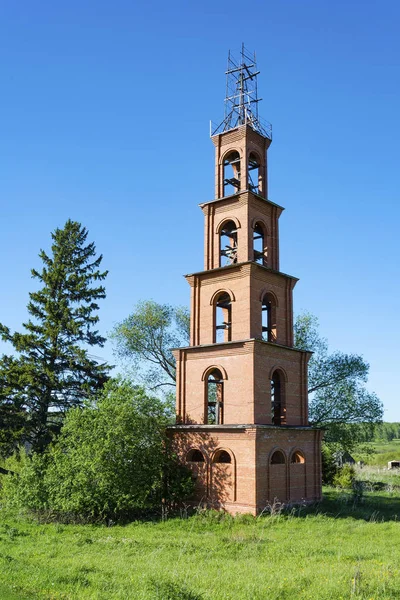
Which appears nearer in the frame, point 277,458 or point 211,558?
point 211,558

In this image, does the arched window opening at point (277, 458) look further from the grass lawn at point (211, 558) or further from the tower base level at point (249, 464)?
the grass lawn at point (211, 558)

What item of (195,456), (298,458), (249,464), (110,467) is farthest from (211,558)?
(298,458)

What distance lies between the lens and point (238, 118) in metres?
24.5

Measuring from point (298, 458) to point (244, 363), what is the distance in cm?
467

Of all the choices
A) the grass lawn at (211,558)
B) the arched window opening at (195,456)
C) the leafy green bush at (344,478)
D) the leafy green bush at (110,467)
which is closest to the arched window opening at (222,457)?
the arched window opening at (195,456)

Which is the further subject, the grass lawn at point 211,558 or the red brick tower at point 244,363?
the red brick tower at point 244,363

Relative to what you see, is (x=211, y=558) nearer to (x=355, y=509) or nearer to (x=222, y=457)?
(x=222, y=457)

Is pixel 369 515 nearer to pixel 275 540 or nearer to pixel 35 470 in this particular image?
pixel 275 540

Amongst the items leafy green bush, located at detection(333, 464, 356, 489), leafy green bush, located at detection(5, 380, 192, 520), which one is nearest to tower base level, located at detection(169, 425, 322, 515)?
leafy green bush, located at detection(5, 380, 192, 520)

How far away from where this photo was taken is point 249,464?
18500 millimetres

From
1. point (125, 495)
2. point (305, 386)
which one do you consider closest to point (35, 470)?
point (125, 495)

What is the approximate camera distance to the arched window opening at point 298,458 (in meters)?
21.1

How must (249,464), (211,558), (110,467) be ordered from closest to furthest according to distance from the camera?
1. (211,558)
2. (249,464)
3. (110,467)

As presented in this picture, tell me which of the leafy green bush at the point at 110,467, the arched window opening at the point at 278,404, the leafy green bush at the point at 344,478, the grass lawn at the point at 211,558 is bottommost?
the leafy green bush at the point at 344,478
